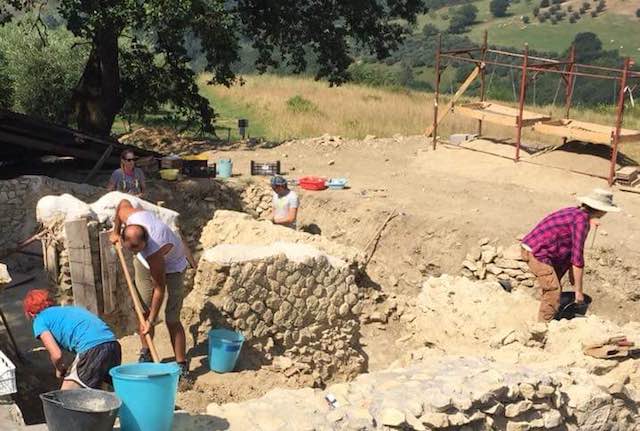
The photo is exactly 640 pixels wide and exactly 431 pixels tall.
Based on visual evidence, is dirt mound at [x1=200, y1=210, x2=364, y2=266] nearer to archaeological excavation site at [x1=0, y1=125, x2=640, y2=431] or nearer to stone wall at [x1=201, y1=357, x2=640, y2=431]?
archaeological excavation site at [x1=0, y1=125, x2=640, y2=431]

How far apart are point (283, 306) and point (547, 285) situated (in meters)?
2.75

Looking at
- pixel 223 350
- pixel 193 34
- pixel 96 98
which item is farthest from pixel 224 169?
pixel 223 350

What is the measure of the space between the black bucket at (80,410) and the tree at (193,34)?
10334 mm

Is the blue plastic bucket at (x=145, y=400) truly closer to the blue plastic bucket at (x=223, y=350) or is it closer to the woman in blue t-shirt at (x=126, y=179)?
the blue plastic bucket at (x=223, y=350)

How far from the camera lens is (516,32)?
7000cm

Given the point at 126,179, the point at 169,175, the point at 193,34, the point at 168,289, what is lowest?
the point at 169,175

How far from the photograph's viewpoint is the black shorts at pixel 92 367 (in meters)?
5.42

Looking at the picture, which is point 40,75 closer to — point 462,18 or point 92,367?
point 92,367

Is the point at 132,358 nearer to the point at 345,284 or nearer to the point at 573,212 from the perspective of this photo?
the point at 345,284

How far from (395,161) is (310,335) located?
8.70m

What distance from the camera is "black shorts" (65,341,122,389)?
5.42 m

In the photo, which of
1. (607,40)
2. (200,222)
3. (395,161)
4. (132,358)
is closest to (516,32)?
(607,40)

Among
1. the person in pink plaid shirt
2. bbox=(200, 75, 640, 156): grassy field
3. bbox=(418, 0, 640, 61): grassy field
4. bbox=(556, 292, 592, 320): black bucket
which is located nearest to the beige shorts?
the person in pink plaid shirt

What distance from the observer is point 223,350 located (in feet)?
24.9
